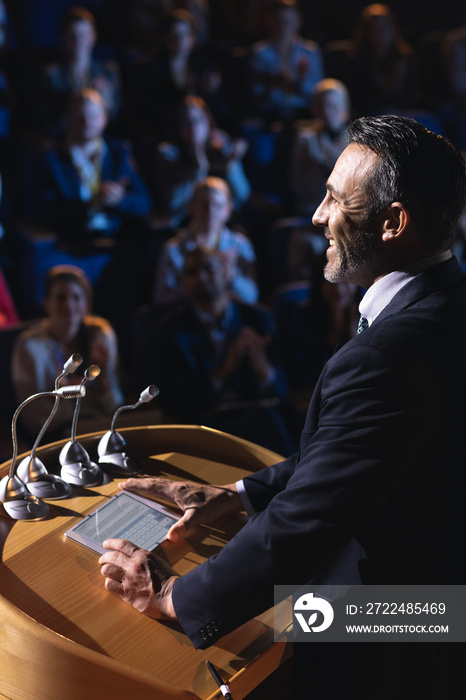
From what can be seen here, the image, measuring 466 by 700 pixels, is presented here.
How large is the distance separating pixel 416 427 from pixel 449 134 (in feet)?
6.60

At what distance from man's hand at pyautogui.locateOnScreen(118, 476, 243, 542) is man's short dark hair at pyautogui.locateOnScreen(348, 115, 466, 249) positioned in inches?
11.4

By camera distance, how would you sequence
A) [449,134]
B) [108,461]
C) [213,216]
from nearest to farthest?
[108,461] < [213,216] < [449,134]

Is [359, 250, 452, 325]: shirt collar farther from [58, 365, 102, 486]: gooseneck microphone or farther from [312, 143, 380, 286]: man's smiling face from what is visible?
[58, 365, 102, 486]: gooseneck microphone

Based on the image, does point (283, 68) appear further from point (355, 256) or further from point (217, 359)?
point (355, 256)

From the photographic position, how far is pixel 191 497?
0.69m

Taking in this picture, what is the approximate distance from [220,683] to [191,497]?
0.64 feet

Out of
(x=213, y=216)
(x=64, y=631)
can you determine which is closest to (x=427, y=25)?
(x=213, y=216)

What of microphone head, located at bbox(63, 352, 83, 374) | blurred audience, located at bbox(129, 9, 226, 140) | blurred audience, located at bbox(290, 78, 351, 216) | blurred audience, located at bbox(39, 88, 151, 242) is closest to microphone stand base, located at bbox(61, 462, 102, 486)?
microphone head, located at bbox(63, 352, 83, 374)

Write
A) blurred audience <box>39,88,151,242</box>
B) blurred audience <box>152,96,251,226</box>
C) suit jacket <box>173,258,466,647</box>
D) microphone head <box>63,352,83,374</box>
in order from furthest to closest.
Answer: blurred audience <box>152,96,251,226</box>
blurred audience <box>39,88,151,242</box>
microphone head <box>63,352,83,374</box>
suit jacket <box>173,258,466,647</box>

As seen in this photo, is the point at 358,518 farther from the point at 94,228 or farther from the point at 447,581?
the point at 94,228

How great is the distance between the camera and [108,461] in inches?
29.7

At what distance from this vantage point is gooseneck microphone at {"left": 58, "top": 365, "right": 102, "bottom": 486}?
0.72 meters

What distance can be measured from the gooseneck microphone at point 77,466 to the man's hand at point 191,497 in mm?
32

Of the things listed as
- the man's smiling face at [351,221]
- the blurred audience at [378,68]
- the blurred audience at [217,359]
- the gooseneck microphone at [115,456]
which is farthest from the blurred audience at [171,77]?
the man's smiling face at [351,221]
